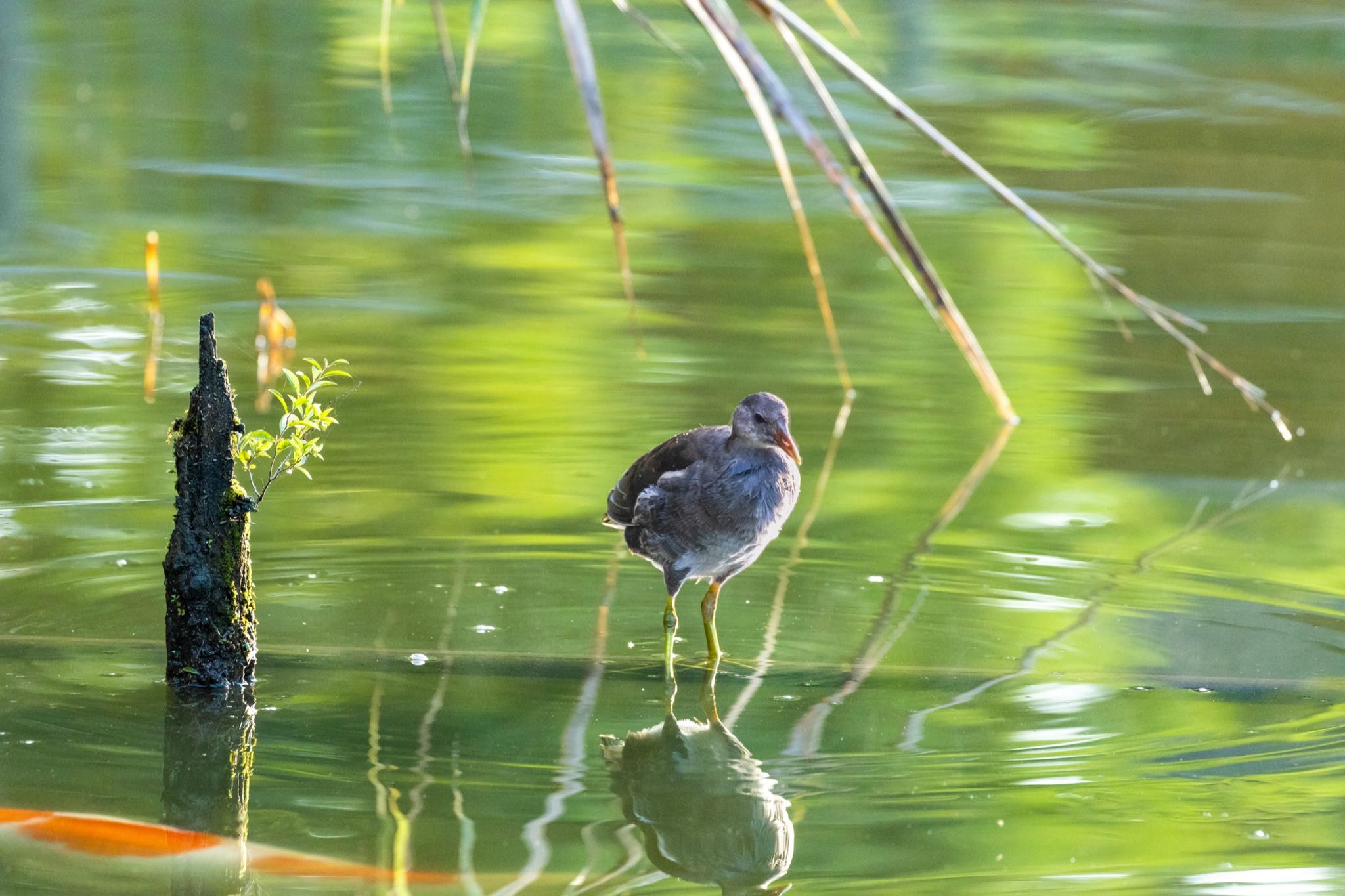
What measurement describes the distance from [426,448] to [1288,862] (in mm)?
3929

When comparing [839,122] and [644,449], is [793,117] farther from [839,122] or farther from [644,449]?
[644,449]

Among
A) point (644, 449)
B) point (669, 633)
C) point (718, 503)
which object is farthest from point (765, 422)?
point (644, 449)

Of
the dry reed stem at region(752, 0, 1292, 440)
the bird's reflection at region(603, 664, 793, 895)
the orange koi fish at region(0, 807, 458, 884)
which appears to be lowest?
the bird's reflection at region(603, 664, 793, 895)

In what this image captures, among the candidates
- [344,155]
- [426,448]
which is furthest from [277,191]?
[426,448]

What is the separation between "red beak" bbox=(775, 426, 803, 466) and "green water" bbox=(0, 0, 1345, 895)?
0.57m

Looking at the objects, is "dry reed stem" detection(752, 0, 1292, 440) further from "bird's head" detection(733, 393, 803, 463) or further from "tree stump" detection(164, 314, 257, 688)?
"bird's head" detection(733, 393, 803, 463)

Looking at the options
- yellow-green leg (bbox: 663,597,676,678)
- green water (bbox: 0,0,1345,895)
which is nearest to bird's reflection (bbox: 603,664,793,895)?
green water (bbox: 0,0,1345,895)

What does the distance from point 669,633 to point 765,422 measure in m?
0.65

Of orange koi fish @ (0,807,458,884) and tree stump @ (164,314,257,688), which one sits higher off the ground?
tree stump @ (164,314,257,688)

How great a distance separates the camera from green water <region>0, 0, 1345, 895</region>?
4.07 m

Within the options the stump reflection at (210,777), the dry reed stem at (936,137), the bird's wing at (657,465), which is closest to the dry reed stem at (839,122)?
the dry reed stem at (936,137)

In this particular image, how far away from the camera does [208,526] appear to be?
4.52 meters

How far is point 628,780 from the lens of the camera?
4.30 m

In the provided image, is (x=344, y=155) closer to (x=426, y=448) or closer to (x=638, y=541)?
(x=426, y=448)
